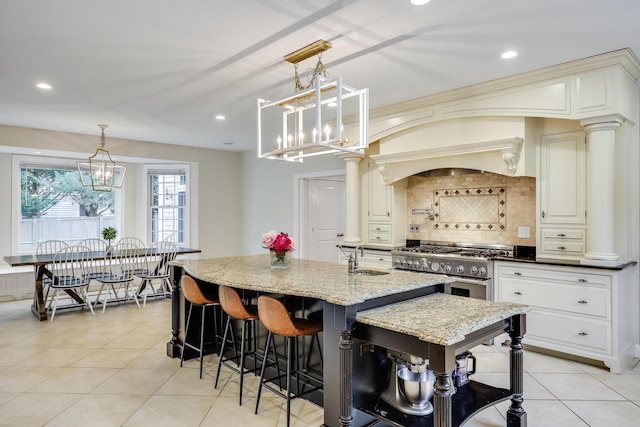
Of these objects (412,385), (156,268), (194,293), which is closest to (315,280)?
(412,385)

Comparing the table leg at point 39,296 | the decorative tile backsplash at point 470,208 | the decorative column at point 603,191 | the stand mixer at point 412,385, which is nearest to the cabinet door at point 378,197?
the decorative tile backsplash at point 470,208

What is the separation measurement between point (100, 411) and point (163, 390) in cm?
44

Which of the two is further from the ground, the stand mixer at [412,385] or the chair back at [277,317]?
the chair back at [277,317]

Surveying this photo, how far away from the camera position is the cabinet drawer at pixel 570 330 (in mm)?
3322

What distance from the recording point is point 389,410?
220 cm

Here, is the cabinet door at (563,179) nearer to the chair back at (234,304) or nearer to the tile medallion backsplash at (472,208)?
the tile medallion backsplash at (472,208)

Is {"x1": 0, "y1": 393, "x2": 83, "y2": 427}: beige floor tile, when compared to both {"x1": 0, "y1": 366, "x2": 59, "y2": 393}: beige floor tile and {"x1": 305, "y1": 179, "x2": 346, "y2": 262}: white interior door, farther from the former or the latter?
{"x1": 305, "y1": 179, "x2": 346, "y2": 262}: white interior door

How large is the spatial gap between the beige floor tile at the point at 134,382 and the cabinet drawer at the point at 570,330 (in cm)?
327

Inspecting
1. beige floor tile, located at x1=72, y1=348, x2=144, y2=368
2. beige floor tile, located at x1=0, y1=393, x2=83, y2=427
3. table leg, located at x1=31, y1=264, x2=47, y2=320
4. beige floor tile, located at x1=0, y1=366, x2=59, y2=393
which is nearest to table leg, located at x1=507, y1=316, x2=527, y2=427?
beige floor tile, located at x1=0, y1=393, x2=83, y2=427

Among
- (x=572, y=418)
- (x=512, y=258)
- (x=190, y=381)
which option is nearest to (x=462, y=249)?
(x=512, y=258)

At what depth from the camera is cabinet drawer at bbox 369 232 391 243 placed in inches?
194

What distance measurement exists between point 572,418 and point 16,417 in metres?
3.60

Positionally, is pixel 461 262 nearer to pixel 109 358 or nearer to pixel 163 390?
pixel 163 390

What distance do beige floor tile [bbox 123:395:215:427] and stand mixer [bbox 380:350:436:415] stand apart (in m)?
1.14
